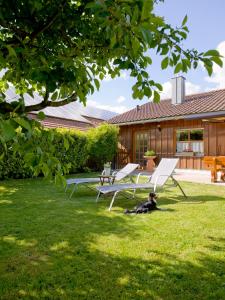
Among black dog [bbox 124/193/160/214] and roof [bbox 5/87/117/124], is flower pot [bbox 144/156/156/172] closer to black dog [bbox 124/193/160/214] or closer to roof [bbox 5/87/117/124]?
roof [bbox 5/87/117/124]

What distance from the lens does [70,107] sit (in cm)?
2564

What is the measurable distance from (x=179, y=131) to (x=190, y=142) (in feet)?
3.45

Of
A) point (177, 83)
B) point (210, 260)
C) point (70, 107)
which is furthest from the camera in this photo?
point (70, 107)

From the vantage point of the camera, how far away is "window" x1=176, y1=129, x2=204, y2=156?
48.7ft

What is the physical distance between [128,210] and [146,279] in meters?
3.00

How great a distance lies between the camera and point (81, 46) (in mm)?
2646

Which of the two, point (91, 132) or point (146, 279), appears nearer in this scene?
point (146, 279)

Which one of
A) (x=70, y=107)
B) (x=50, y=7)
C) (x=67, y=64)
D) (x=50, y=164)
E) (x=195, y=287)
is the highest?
(x=70, y=107)

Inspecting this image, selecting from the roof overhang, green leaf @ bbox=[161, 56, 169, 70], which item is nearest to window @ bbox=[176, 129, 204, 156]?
the roof overhang

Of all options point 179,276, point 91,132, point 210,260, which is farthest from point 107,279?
point 91,132

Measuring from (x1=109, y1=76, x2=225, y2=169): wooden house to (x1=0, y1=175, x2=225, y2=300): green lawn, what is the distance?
27.4 ft

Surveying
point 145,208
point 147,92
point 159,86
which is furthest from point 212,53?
point 145,208

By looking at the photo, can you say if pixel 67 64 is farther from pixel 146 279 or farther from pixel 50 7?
pixel 146 279

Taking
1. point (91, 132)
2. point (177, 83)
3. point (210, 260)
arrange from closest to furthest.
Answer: point (210, 260) < point (91, 132) < point (177, 83)
